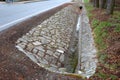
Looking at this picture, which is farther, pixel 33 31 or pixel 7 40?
pixel 33 31

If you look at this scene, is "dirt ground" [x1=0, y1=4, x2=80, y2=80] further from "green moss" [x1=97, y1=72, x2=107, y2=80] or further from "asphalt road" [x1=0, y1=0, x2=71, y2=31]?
"asphalt road" [x1=0, y1=0, x2=71, y2=31]

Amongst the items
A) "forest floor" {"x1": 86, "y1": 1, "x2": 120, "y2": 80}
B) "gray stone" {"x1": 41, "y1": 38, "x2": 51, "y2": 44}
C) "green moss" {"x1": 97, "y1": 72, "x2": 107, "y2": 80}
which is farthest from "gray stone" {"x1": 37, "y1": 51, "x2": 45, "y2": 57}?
"green moss" {"x1": 97, "y1": 72, "x2": 107, "y2": 80}

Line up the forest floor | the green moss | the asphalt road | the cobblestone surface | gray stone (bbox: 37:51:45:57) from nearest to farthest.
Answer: the green moss → the forest floor → the cobblestone surface → gray stone (bbox: 37:51:45:57) → the asphalt road

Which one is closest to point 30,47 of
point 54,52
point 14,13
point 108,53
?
point 54,52

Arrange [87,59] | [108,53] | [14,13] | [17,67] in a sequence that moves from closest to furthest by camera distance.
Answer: [17,67], [108,53], [87,59], [14,13]

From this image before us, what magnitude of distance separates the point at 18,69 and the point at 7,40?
275 centimetres

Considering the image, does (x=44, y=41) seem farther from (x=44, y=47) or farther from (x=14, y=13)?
(x=14, y=13)

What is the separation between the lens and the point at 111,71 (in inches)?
313

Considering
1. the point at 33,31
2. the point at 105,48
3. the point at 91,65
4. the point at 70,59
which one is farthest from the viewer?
the point at 33,31

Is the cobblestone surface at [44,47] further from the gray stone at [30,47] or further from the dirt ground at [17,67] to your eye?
the dirt ground at [17,67]

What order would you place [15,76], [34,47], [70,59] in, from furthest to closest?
[70,59], [34,47], [15,76]

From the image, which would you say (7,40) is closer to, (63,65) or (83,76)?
(63,65)

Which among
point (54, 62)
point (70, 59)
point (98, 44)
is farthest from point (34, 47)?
point (98, 44)

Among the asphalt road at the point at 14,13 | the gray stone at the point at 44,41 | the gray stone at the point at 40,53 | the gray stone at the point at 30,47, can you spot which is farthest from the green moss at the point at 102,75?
the asphalt road at the point at 14,13
